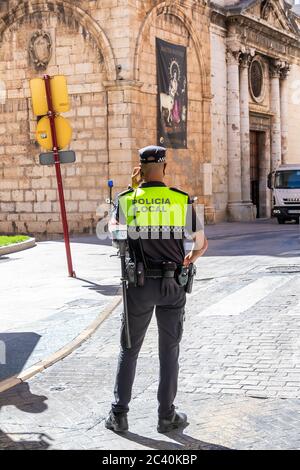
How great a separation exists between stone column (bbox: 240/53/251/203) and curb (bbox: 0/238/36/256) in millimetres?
14057

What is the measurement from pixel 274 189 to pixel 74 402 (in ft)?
83.0

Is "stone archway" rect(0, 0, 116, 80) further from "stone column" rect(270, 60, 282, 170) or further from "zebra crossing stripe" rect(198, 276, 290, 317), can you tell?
"stone column" rect(270, 60, 282, 170)

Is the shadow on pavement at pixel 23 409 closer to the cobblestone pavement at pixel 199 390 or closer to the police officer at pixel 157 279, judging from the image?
the cobblestone pavement at pixel 199 390

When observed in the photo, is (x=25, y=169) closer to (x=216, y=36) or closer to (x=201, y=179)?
(x=201, y=179)

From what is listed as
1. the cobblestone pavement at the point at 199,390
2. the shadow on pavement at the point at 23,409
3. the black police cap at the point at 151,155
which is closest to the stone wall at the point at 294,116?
the cobblestone pavement at the point at 199,390

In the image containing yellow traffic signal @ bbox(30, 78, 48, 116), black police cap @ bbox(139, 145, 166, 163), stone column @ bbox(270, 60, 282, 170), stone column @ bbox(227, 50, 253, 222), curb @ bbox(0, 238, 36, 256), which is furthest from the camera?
stone column @ bbox(270, 60, 282, 170)

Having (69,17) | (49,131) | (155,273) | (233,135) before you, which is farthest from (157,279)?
(233,135)

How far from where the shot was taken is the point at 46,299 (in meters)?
11.2

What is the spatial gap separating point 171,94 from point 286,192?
694 cm

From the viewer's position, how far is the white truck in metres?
29.9

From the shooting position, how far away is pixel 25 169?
2508 cm

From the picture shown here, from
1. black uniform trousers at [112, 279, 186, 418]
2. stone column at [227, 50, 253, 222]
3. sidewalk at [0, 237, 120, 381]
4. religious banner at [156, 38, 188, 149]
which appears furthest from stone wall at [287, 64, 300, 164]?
black uniform trousers at [112, 279, 186, 418]

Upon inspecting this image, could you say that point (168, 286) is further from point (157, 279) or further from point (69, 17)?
point (69, 17)

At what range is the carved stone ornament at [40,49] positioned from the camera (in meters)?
24.5
